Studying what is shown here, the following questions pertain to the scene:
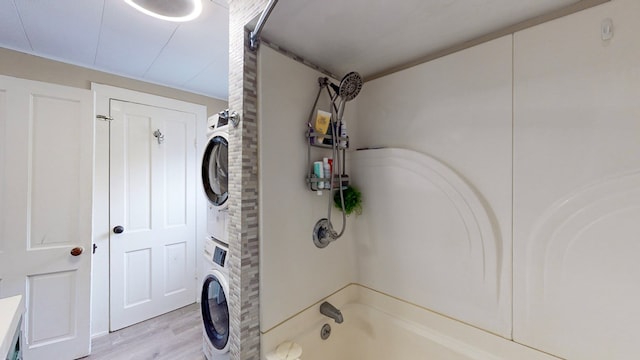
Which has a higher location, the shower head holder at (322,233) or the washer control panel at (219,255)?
the shower head holder at (322,233)

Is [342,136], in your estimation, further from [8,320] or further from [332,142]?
[8,320]

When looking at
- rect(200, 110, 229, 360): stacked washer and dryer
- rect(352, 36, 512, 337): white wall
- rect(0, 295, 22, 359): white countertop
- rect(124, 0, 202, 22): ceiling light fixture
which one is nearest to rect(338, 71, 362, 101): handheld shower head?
rect(352, 36, 512, 337): white wall

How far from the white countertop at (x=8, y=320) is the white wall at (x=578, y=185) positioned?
2.08m

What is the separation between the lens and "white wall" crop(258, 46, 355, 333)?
3.90 feet

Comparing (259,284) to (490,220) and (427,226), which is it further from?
(490,220)

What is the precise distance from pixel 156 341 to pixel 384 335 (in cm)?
201

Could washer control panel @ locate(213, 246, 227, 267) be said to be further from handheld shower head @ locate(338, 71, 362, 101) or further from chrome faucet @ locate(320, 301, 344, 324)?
handheld shower head @ locate(338, 71, 362, 101)

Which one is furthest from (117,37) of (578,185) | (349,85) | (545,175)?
(578,185)

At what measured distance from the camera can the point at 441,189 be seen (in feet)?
4.45

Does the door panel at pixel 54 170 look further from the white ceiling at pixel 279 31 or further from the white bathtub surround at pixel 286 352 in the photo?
the white bathtub surround at pixel 286 352

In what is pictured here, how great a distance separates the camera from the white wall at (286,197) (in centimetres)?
119

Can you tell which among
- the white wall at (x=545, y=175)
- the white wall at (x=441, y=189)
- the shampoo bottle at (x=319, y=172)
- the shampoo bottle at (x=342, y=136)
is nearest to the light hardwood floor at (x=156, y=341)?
the white wall at (x=441, y=189)

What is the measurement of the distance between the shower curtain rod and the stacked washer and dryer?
0.46 meters

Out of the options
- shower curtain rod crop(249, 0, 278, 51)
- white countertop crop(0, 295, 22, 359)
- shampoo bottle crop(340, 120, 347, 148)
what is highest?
shower curtain rod crop(249, 0, 278, 51)
